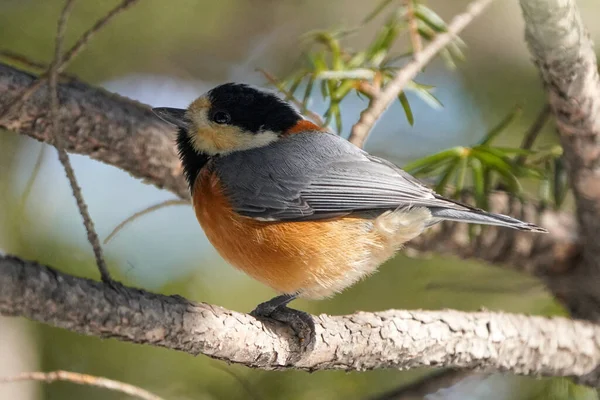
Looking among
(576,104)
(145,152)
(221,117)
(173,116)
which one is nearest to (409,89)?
(576,104)

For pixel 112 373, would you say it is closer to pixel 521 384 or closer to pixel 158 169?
pixel 158 169

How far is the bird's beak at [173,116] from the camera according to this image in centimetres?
229

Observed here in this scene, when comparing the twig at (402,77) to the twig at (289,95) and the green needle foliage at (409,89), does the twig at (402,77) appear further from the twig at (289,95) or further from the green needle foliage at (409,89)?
the twig at (289,95)

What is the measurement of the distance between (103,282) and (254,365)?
53 centimetres

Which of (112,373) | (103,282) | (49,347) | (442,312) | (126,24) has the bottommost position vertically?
(442,312)

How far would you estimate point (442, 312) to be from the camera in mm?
2117

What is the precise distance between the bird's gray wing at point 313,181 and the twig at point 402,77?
13 cm

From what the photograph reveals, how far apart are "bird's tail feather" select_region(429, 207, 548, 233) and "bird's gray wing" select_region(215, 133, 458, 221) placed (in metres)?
0.03

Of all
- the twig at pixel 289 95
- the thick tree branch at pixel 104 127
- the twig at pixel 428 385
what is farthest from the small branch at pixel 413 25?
the twig at pixel 428 385

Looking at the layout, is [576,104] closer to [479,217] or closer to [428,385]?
[479,217]

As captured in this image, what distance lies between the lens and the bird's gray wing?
214cm

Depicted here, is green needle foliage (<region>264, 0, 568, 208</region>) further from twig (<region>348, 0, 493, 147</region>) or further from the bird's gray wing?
the bird's gray wing

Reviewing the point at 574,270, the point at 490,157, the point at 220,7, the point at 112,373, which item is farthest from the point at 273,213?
the point at 220,7

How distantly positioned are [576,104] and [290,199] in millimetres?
943
